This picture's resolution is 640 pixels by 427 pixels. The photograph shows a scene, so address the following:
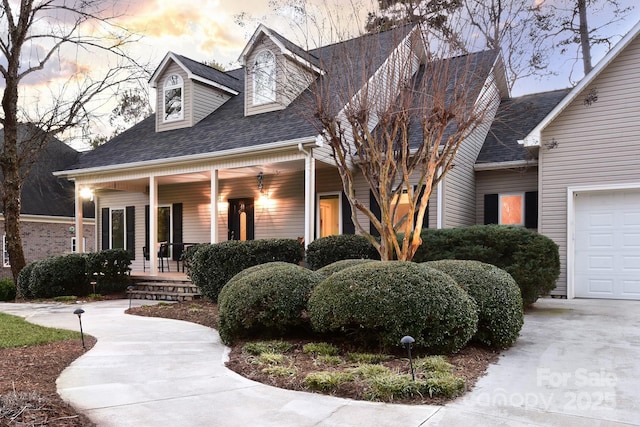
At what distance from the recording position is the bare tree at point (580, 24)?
12.7 metres

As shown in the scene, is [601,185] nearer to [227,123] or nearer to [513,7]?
[513,7]

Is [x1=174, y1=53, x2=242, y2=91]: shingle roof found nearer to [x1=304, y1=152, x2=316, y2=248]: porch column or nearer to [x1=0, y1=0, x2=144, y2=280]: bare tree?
[x1=0, y1=0, x2=144, y2=280]: bare tree

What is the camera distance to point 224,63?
25969 millimetres

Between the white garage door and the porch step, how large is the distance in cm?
799

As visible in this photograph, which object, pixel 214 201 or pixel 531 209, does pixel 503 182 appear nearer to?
pixel 531 209

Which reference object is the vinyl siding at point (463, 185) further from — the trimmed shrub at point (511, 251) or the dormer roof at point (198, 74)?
the dormer roof at point (198, 74)

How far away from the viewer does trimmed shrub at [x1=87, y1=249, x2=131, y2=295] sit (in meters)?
11.6

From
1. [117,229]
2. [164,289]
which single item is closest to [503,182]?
[164,289]

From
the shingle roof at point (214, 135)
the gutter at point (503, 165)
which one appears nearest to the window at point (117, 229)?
the shingle roof at point (214, 135)

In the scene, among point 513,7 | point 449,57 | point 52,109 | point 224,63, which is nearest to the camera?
point 449,57

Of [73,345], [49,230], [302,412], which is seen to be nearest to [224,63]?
[49,230]

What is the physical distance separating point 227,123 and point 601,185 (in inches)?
352

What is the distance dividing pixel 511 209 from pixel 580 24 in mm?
7023

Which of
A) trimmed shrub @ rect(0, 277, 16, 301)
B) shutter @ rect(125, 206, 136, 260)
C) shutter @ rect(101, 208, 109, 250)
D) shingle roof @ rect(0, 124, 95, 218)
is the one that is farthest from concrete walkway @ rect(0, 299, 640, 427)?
shingle roof @ rect(0, 124, 95, 218)
